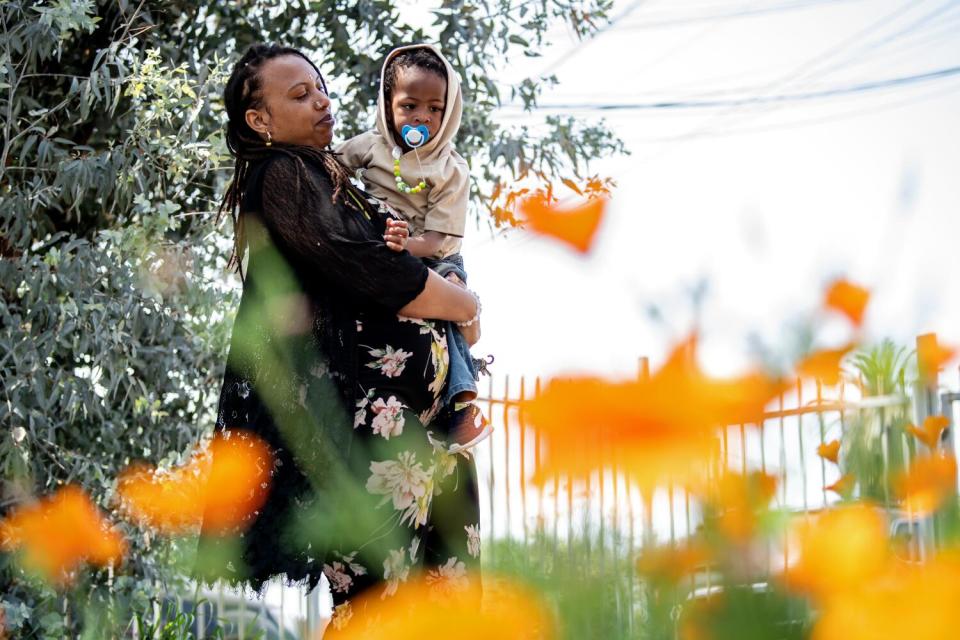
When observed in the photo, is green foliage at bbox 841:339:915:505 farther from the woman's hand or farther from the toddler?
the toddler

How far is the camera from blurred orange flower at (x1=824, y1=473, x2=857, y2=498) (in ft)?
2.08

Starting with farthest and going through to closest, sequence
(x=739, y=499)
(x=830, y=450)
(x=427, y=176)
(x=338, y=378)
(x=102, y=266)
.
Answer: (x=102, y=266)
(x=427, y=176)
(x=338, y=378)
(x=830, y=450)
(x=739, y=499)

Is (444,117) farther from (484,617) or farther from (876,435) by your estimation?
(484,617)

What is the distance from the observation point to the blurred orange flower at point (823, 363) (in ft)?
1.94

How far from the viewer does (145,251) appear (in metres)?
4.10

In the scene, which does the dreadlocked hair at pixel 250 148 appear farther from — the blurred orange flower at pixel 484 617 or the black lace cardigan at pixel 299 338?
the blurred orange flower at pixel 484 617

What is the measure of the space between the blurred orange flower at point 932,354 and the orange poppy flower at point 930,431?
108mm

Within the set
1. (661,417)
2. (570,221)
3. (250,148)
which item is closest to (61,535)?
(250,148)

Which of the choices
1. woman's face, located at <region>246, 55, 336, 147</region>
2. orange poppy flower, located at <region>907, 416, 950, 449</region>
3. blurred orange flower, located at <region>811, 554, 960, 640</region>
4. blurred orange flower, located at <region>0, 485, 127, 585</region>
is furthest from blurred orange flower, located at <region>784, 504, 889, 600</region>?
blurred orange flower, located at <region>0, 485, 127, 585</region>

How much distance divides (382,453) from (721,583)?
55.4 inches

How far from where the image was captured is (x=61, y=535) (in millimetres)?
3289

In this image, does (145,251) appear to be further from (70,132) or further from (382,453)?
(382,453)

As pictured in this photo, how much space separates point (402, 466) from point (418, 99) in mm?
795

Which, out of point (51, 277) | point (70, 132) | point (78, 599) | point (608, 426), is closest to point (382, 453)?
point (608, 426)
